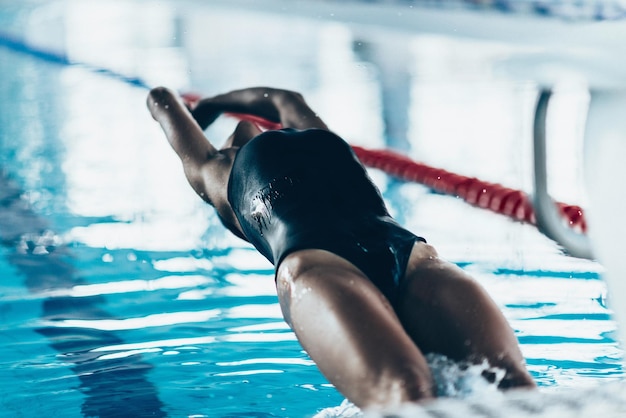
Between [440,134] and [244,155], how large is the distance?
251 cm

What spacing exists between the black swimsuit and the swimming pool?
0.27 meters

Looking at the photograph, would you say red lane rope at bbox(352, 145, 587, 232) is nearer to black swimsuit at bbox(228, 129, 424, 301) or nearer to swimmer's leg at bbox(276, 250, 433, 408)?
black swimsuit at bbox(228, 129, 424, 301)

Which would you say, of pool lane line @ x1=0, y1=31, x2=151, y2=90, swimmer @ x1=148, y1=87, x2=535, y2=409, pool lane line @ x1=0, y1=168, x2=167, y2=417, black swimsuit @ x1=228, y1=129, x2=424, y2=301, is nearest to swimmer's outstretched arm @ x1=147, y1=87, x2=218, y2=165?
swimmer @ x1=148, y1=87, x2=535, y2=409

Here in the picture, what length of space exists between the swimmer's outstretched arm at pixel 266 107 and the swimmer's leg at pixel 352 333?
2.31ft

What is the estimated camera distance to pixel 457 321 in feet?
4.79

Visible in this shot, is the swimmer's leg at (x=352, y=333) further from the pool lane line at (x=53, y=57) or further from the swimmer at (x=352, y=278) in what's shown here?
Result: the pool lane line at (x=53, y=57)

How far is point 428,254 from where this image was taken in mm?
1619

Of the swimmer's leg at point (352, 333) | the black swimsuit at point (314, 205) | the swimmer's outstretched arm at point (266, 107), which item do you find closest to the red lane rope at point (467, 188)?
the swimmer's outstretched arm at point (266, 107)

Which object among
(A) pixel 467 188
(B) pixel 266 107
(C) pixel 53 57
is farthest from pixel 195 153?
(C) pixel 53 57

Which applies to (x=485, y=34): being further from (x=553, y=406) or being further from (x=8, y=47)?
(x=8, y=47)

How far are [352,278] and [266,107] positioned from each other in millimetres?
910

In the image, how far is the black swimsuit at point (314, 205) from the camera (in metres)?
1.57

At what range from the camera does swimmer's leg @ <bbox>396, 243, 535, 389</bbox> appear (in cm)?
141

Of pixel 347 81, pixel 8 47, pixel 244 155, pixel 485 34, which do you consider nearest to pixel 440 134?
pixel 347 81
